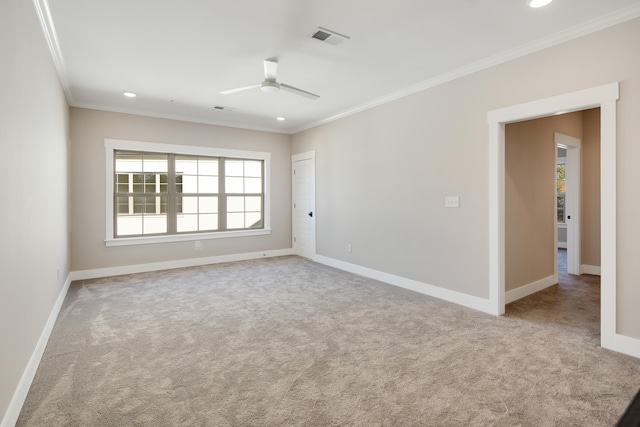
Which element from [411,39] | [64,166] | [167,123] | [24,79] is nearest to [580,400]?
[411,39]

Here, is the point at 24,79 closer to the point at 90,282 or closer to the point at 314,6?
the point at 314,6

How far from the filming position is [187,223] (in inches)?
242

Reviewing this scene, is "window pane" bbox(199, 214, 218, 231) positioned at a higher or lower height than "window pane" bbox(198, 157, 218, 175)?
lower

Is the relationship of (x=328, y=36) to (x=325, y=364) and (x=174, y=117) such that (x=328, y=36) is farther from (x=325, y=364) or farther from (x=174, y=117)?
(x=174, y=117)

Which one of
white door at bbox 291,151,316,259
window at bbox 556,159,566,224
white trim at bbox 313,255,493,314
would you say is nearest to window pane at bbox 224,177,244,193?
white door at bbox 291,151,316,259

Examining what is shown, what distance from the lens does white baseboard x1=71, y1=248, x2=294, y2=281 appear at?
512cm

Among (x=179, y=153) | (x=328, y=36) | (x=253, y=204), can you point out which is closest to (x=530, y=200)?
(x=328, y=36)

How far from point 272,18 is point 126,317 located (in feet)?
10.8

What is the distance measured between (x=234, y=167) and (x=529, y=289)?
5422 millimetres

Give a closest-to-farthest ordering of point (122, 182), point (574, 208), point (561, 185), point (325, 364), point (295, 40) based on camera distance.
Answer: point (325, 364)
point (295, 40)
point (574, 208)
point (122, 182)
point (561, 185)

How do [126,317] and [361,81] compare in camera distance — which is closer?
[126,317]

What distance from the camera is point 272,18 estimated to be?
272cm

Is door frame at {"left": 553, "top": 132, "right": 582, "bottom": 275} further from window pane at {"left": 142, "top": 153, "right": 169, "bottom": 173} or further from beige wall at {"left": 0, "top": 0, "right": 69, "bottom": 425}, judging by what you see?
window pane at {"left": 142, "top": 153, "right": 169, "bottom": 173}

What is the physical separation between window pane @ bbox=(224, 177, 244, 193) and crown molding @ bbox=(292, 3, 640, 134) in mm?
3166
